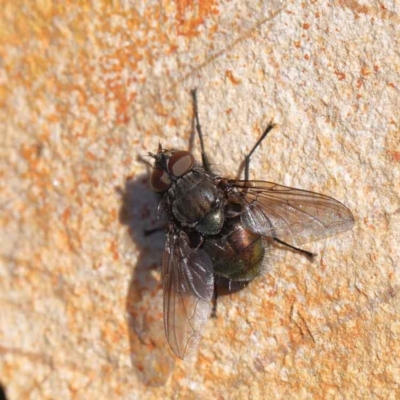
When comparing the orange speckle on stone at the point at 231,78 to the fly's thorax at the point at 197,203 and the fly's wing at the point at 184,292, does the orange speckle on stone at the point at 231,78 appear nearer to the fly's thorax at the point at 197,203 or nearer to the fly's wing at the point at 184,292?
the fly's thorax at the point at 197,203

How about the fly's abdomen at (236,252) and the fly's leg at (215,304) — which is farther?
the fly's leg at (215,304)

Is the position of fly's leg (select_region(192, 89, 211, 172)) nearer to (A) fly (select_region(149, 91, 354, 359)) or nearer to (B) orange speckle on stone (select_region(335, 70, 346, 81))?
(A) fly (select_region(149, 91, 354, 359))

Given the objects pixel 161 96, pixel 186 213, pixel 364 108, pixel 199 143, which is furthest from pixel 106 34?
pixel 364 108

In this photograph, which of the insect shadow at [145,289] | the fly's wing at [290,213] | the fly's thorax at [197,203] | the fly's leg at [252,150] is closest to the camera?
the fly's wing at [290,213]

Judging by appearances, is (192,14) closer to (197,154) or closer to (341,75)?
(197,154)

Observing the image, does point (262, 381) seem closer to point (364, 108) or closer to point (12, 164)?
point (364, 108)

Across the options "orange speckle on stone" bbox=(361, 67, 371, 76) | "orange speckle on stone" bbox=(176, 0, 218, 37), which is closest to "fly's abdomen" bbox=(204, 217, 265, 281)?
"orange speckle on stone" bbox=(361, 67, 371, 76)

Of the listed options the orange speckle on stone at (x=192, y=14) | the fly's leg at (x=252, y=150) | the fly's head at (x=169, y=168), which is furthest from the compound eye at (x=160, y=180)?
the orange speckle on stone at (x=192, y=14)
